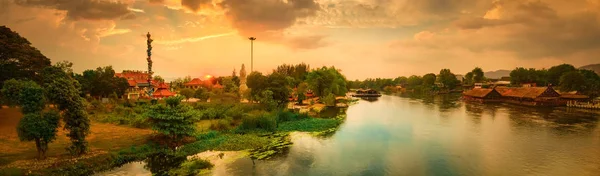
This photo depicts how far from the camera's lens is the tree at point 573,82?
61.8 meters

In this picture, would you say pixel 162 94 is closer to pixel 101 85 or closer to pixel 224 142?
pixel 101 85

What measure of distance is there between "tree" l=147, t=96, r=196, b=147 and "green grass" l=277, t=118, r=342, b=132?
11.2m

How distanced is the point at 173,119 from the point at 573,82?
2923 inches

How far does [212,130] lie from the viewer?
30797mm

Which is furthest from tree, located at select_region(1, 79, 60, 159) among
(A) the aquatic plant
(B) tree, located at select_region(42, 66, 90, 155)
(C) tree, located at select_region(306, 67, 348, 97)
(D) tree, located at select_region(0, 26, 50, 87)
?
(C) tree, located at select_region(306, 67, 348, 97)

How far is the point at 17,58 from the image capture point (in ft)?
119

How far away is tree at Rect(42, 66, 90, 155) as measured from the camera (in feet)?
62.1

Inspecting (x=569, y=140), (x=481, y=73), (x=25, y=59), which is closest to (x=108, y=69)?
(x=25, y=59)

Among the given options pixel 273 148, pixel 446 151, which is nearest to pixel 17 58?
pixel 273 148

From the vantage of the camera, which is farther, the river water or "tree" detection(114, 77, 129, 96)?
"tree" detection(114, 77, 129, 96)

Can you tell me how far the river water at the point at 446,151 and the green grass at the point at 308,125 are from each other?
1.84m

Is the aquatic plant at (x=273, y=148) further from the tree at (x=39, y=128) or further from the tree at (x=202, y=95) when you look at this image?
the tree at (x=202, y=95)

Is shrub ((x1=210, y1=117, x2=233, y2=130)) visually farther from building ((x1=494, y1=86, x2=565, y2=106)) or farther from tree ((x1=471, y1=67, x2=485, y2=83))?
tree ((x1=471, y1=67, x2=485, y2=83))

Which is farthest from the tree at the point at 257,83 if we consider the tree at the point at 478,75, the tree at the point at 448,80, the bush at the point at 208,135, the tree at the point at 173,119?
the tree at the point at 478,75
